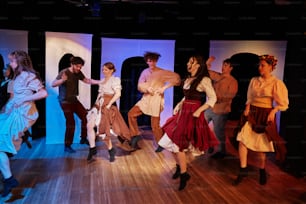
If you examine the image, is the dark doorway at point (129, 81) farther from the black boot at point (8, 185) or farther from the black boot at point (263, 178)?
the black boot at point (8, 185)

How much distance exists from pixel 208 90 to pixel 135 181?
1374mm

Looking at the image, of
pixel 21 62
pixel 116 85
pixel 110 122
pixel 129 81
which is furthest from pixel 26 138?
pixel 129 81

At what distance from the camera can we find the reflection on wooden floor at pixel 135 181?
12.3ft

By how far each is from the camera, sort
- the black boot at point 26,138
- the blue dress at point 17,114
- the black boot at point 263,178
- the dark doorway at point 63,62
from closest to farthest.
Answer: the blue dress at point 17,114, the black boot at point 263,178, the black boot at point 26,138, the dark doorway at point 63,62

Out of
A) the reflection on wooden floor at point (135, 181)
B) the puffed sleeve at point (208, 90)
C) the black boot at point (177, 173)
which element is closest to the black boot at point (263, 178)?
the reflection on wooden floor at point (135, 181)

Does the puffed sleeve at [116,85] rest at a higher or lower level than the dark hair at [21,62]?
lower

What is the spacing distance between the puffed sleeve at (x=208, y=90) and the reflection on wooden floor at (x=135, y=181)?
3.31 feet

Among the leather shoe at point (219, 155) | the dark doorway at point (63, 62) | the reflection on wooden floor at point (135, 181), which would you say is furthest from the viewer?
the dark doorway at point (63, 62)

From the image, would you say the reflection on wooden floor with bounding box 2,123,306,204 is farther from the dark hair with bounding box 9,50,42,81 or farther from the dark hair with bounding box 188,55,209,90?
the dark hair with bounding box 9,50,42,81

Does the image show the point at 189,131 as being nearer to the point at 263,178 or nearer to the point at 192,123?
the point at 192,123

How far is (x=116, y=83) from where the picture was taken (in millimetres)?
4996

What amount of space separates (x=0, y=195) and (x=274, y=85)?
319cm

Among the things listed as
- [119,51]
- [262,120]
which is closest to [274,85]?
[262,120]

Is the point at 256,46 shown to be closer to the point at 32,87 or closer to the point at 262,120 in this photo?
the point at 262,120
